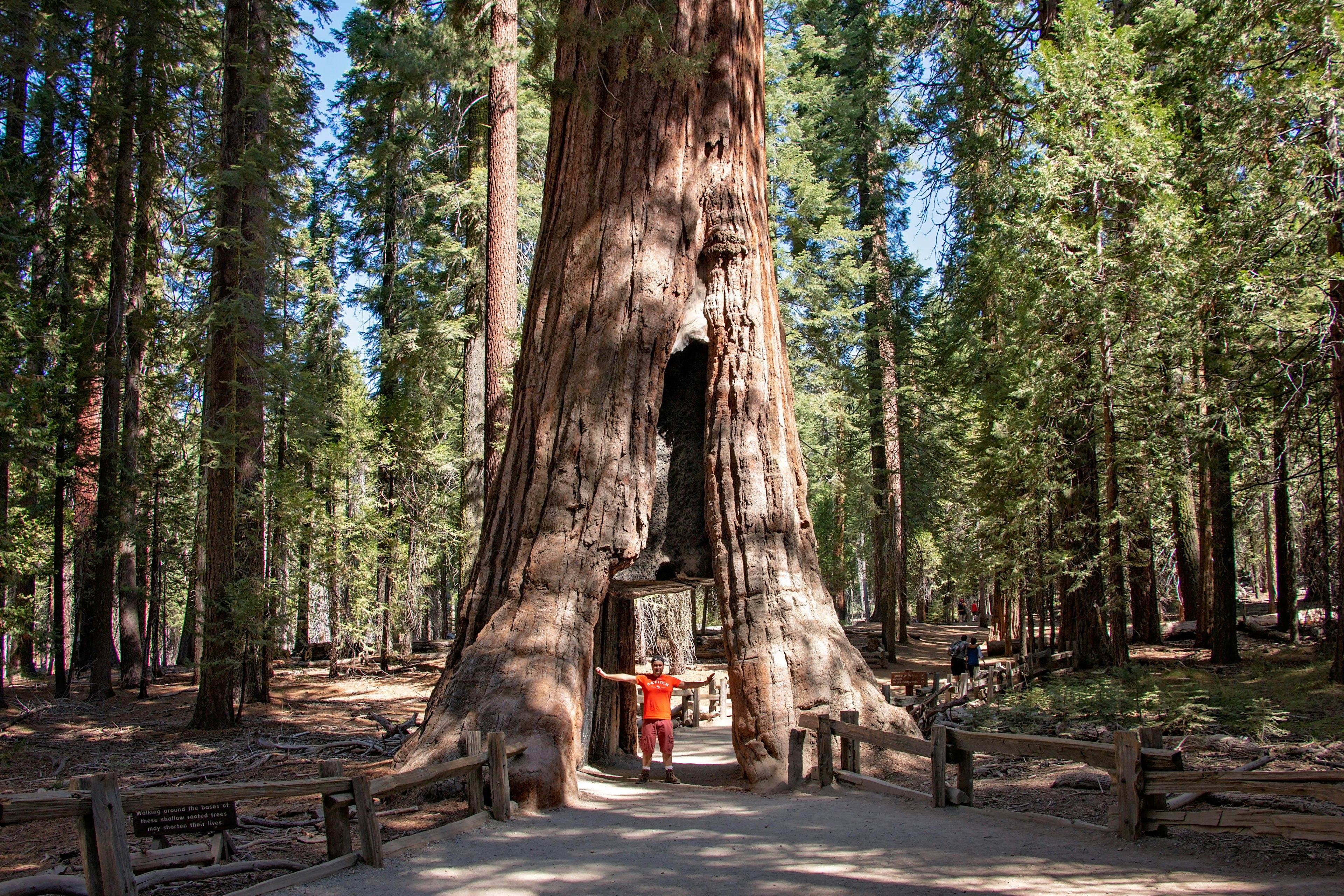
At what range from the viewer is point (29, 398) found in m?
12.8

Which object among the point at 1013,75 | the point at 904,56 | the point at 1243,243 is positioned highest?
the point at 904,56

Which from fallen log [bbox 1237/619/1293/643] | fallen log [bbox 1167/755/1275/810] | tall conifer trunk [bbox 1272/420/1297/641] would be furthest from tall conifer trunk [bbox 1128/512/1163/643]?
fallen log [bbox 1167/755/1275/810]

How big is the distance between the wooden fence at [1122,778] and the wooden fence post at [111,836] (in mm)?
5555

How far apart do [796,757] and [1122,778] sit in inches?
123

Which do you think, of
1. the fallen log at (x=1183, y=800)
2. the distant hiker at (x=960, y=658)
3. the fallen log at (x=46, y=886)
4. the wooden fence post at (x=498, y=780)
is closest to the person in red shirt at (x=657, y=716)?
the wooden fence post at (x=498, y=780)

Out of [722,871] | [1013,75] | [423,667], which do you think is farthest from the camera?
[423,667]

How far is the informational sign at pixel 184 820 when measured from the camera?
4.57 metres

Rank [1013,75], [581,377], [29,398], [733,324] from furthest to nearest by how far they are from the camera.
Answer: [1013,75] → [29,398] → [733,324] → [581,377]

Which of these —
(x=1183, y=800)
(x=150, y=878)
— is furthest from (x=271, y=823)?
(x=1183, y=800)

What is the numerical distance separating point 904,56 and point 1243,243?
13021mm

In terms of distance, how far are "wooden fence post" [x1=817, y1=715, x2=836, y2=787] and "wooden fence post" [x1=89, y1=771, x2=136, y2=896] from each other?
5.65m

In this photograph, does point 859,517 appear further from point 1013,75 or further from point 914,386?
point 1013,75

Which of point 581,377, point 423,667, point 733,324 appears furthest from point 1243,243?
point 423,667

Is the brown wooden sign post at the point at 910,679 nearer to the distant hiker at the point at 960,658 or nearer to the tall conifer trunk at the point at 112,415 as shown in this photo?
the distant hiker at the point at 960,658
